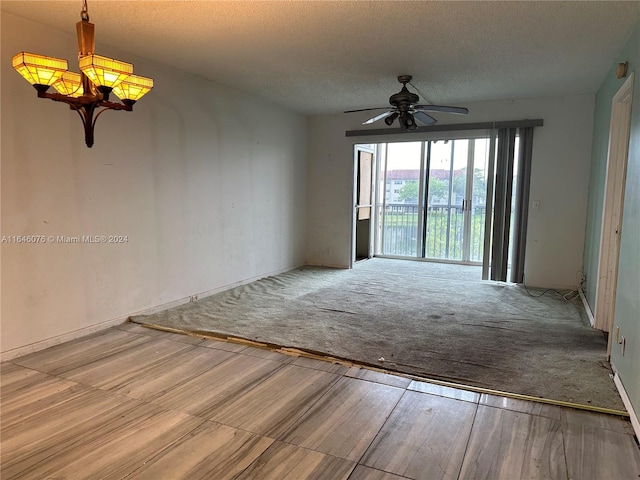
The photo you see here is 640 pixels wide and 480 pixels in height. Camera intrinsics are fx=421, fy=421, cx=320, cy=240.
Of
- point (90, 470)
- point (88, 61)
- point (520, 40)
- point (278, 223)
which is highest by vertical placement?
point (520, 40)

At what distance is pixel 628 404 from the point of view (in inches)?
90.0

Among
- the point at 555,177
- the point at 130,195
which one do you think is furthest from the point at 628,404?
the point at 130,195

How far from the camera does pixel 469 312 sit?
4.16 metres

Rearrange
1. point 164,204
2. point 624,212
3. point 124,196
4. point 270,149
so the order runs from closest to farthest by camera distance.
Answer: point 624,212
point 124,196
point 164,204
point 270,149

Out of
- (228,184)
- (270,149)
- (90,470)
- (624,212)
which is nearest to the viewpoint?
(90,470)

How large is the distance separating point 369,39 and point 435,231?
463 centimetres

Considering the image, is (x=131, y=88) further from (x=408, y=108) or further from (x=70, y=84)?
(x=408, y=108)

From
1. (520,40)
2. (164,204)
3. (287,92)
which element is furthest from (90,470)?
(287,92)

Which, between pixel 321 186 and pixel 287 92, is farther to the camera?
pixel 321 186

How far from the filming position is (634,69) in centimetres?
280

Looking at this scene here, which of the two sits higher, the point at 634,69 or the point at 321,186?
the point at 634,69

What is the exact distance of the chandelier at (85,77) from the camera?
1.88 meters

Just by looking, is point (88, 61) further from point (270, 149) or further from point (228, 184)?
point (270, 149)

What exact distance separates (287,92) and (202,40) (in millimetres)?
1812
